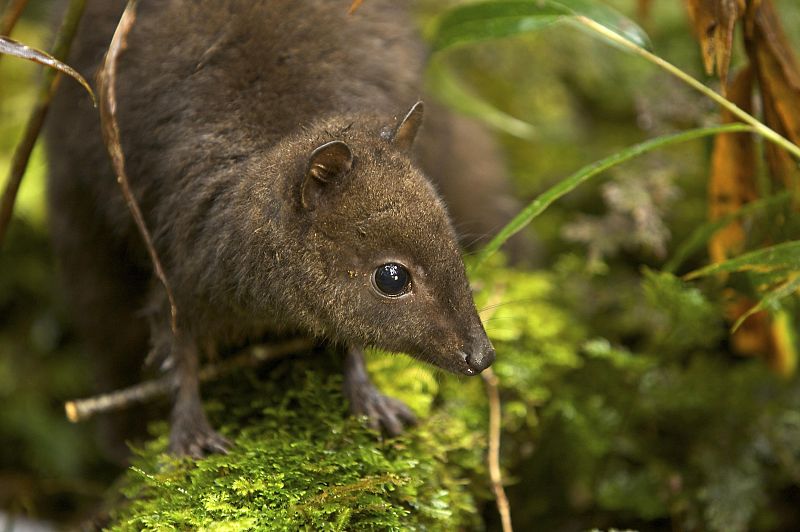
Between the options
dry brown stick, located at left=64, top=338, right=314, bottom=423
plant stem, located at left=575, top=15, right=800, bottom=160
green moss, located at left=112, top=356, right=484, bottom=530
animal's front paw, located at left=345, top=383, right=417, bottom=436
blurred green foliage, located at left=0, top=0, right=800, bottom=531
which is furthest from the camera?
dry brown stick, located at left=64, top=338, right=314, bottom=423

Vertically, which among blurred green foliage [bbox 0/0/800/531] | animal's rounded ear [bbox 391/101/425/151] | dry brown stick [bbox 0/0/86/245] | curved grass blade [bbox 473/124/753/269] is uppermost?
dry brown stick [bbox 0/0/86/245]

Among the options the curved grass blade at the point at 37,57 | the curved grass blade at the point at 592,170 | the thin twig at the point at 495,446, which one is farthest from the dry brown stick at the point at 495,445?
the curved grass blade at the point at 37,57

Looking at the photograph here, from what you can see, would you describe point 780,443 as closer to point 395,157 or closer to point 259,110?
point 395,157

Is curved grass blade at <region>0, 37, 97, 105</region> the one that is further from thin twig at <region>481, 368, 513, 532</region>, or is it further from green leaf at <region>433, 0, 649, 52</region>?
thin twig at <region>481, 368, 513, 532</region>

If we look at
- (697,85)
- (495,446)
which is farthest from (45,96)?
(697,85)

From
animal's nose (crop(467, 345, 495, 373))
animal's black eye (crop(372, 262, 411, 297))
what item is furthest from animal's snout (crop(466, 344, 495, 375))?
animal's black eye (crop(372, 262, 411, 297))

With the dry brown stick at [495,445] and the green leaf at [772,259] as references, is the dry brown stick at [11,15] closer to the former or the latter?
the dry brown stick at [495,445]

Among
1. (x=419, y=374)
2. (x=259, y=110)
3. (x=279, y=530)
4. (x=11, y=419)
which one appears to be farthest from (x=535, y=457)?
(x=11, y=419)

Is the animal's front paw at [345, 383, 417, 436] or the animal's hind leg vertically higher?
the animal's hind leg

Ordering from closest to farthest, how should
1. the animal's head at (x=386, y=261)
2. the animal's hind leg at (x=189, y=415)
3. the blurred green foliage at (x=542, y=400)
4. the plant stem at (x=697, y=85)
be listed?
the animal's head at (x=386, y=261), the blurred green foliage at (x=542, y=400), the plant stem at (x=697, y=85), the animal's hind leg at (x=189, y=415)
